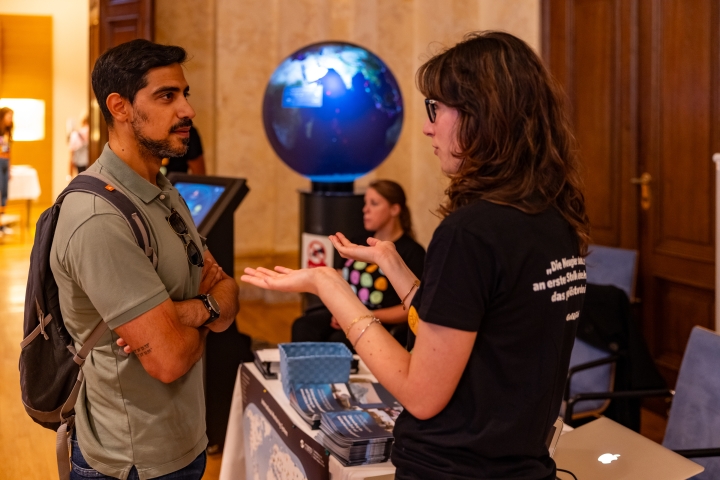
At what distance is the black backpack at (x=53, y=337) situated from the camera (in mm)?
1628

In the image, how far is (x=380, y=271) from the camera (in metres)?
3.82

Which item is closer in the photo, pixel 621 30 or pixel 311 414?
pixel 311 414

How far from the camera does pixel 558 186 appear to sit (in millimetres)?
1360

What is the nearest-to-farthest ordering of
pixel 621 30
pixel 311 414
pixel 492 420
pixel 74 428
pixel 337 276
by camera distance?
pixel 492 420, pixel 337 276, pixel 74 428, pixel 311 414, pixel 621 30

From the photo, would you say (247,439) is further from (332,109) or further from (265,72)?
(265,72)

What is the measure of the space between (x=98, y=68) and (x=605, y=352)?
259 cm

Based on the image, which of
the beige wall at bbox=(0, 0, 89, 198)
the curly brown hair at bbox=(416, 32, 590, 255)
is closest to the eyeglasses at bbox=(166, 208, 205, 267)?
the curly brown hair at bbox=(416, 32, 590, 255)

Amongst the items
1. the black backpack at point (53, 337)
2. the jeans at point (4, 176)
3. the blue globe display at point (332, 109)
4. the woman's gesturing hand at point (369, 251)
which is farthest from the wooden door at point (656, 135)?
the jeans at point (4, 176)

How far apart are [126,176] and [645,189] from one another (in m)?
3.47

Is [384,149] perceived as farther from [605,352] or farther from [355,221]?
[605,352]

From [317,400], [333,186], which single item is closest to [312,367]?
[317,400]

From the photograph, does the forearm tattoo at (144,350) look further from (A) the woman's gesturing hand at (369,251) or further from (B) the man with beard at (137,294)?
(A) the woman's gesturing hand at (369,251)

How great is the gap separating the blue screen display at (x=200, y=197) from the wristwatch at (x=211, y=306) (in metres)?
1.73

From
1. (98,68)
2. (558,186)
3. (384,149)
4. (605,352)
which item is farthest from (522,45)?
(384,149)
